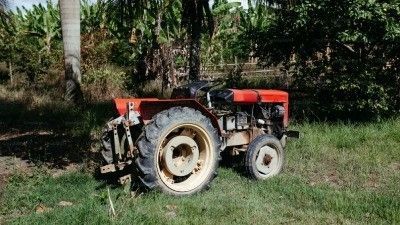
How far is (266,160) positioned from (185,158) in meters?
1.33

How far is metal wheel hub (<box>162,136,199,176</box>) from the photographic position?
228 inches

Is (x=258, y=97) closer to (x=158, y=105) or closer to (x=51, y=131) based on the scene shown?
(x=158, y=105)

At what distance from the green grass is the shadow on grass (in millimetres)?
1028

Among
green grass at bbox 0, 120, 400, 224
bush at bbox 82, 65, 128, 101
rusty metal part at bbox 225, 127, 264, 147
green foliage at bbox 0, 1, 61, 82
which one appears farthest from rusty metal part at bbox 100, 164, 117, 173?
green foliage at bbox 0, 1, 61, 82

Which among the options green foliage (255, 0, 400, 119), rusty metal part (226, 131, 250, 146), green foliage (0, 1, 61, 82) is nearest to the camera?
rusty metal part (226, 131, 250, 146)

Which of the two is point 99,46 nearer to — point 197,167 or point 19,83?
point 19,83

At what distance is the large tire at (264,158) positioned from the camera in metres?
6.59

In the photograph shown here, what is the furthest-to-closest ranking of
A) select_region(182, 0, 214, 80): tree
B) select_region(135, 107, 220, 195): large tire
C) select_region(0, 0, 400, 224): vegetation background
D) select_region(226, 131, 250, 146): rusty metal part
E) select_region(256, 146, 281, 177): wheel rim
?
select_region(182, 0, 214, 80): tree
select_region(226, 131, 250, 146): rusty metal part
select_region(256, 146, 281, 177): wheel rim
select_region(135, 107, 220, 195): large tire
select_region(0, 0, 400, 224): vegetation background

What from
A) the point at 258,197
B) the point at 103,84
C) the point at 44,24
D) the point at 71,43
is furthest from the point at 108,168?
the point at 44,24

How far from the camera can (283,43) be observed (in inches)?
443

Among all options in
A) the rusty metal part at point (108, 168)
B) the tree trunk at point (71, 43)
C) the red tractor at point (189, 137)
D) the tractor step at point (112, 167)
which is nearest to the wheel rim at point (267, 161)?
the red tractor at point (189, 137)

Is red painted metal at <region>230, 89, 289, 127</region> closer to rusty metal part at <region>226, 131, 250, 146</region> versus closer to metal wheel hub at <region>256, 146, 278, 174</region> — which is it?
rusty metal part at <region>226, 131, 250, 146</region>

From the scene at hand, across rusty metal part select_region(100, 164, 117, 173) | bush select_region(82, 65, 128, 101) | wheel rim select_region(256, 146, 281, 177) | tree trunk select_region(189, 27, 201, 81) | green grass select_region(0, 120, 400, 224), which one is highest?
tree trunk select_region(189, 27, 201, 81)

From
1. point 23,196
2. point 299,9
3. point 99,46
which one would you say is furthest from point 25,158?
point 99,46
